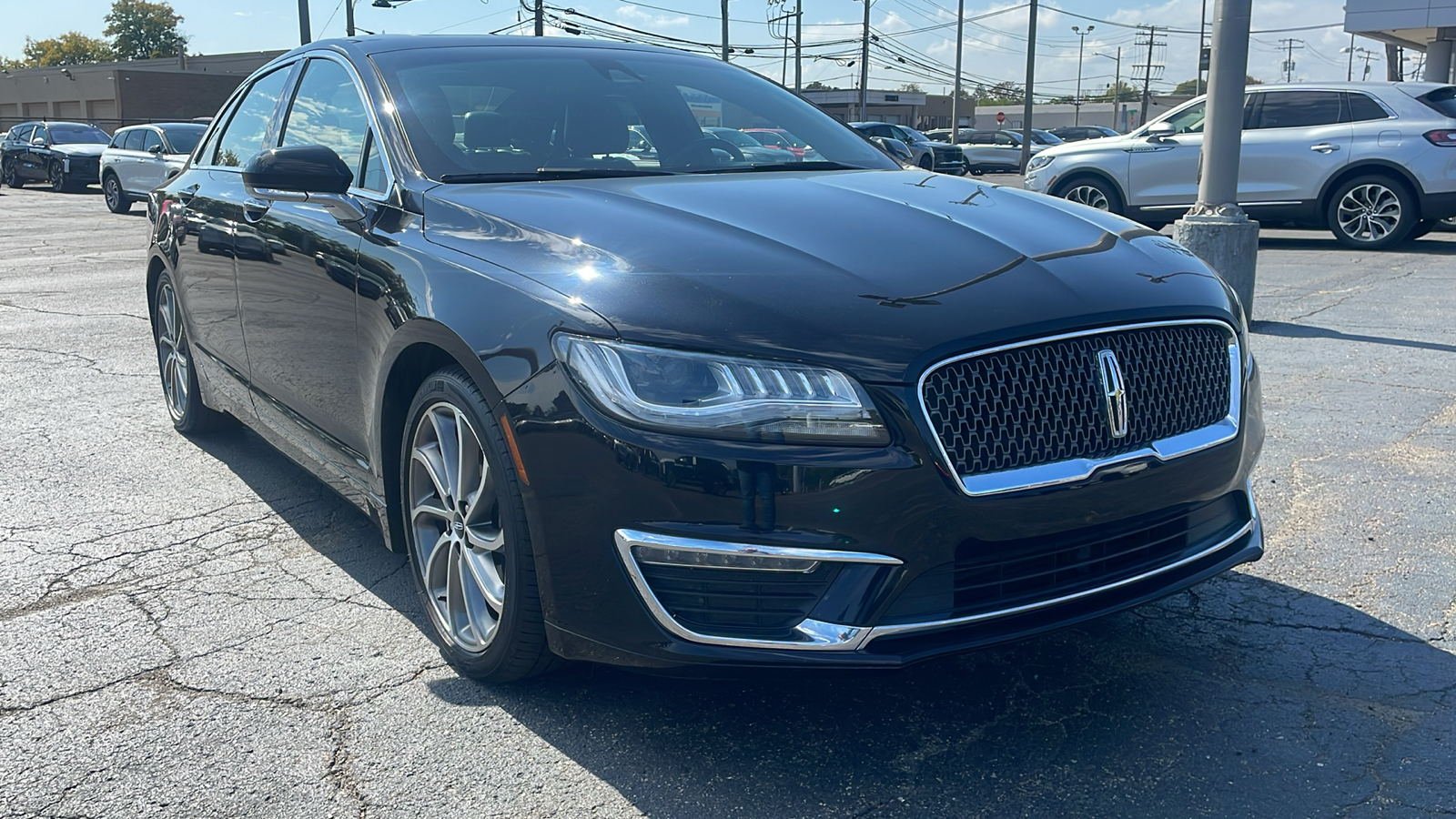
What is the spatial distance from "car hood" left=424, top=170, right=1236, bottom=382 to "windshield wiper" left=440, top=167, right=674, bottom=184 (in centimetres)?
8

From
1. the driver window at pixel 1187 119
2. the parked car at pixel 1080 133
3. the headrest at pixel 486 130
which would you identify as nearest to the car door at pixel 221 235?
the headrest at pixel 486 130

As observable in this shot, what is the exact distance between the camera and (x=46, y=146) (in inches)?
1065

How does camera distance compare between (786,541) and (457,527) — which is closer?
(786,541)

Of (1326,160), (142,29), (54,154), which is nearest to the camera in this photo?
(1326,160)

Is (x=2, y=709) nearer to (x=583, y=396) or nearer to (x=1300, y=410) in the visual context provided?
(x=583, y=396)

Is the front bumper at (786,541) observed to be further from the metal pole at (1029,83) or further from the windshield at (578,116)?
the metal pole at (1029,83)

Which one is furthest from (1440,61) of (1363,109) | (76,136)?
(76,136)

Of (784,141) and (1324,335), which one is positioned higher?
(784,141)

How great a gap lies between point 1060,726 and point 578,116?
2.26 metres

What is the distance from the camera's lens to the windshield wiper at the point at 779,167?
3.80m

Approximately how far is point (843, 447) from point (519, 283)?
846 millimetres

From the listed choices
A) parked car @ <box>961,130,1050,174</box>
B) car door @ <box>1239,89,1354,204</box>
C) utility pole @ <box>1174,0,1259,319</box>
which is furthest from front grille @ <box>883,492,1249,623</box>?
parked car @ <box>961,130,1050,174</box>

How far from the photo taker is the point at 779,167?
13.0 feet

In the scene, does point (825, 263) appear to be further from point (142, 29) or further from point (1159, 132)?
point (142, 29)
